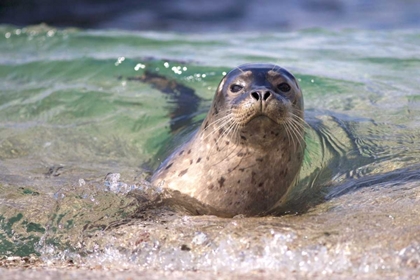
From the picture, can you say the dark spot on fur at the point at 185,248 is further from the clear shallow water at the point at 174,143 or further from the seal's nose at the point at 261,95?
the seal's nose at the point at 261,95

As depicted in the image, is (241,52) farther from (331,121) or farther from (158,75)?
(331,121)

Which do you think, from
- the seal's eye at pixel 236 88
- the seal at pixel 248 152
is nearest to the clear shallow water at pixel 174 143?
the seal at pixel 248 152

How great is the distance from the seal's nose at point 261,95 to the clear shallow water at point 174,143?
65cm

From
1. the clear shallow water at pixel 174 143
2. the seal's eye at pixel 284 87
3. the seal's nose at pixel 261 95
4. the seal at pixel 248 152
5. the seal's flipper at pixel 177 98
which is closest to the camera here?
the clear shallow water at pixel 174 143

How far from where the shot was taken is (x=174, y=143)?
5.75m

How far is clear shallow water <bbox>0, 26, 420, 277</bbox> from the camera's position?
376 centimetres

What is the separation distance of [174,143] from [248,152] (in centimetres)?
127

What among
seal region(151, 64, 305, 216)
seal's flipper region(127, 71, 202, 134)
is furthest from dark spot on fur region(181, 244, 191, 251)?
seal's flipper region(127, 71, 202, 134)

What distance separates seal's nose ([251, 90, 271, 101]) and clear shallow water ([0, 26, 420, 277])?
0.65 meters

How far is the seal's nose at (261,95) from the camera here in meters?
4.26

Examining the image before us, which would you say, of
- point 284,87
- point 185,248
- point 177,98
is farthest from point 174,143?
point 185,248

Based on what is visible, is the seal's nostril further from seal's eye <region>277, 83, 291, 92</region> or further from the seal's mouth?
seal's eye <region>277, 83, 291, 92</region>

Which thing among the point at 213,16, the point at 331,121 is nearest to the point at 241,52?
the point at 331,121

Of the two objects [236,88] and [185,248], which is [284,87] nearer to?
[236,88]
